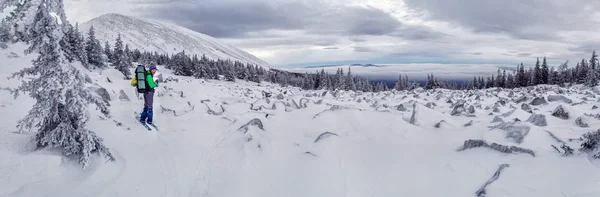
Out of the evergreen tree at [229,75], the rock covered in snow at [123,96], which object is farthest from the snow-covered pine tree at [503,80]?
the rock covered in snow at [123,96]

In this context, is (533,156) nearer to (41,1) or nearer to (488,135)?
(488,135)

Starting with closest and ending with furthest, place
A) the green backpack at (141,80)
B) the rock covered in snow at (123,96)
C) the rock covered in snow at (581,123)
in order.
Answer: the rock covered in snow at (581,123)
the green backpack at (141,80)
the rock covered in snow at (123,96)

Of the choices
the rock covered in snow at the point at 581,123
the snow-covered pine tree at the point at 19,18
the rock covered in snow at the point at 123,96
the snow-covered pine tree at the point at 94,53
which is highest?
the snow-covered pine tree at the point at 94,53

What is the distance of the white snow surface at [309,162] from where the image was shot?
5.18m

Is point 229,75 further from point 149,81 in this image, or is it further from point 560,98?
point 560,98

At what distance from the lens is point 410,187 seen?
5.62m

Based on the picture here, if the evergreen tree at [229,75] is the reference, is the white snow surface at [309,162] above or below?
below

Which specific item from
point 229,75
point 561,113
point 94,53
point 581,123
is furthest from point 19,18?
point 229,75

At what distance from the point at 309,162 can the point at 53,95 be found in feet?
17.1

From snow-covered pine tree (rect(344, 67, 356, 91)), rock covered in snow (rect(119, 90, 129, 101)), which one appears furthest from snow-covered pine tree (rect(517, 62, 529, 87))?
rock covered in snow (rect(119, 90, 129, 101))

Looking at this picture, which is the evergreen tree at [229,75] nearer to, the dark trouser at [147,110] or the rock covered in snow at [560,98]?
the dark trouser at [147,110]

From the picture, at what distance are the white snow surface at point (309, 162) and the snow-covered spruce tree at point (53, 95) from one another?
13.5 inches

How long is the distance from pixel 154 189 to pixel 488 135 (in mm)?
7115

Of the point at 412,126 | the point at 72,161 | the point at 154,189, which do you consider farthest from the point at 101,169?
the point at 412,126
